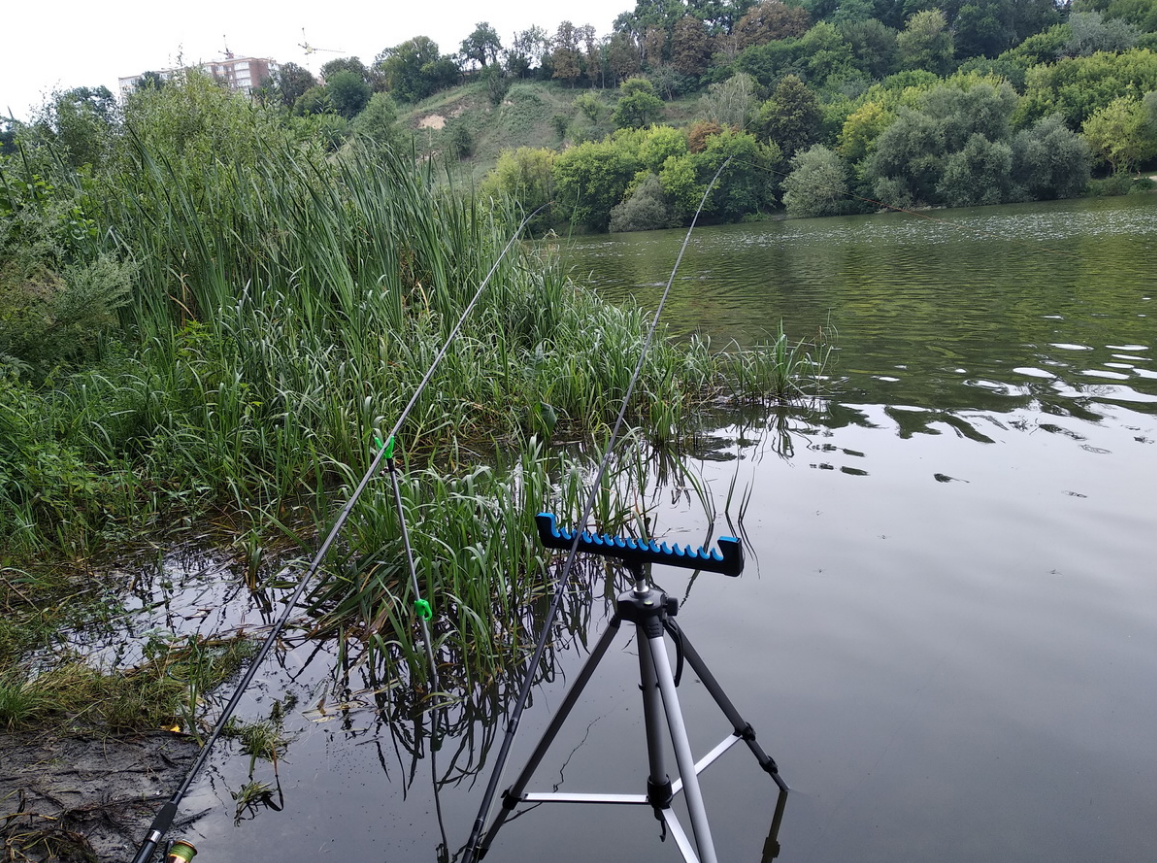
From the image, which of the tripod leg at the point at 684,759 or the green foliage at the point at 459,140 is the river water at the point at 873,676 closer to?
the tripod leg at the point at 684,759

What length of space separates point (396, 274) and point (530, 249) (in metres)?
2.29

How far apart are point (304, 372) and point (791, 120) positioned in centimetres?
5895

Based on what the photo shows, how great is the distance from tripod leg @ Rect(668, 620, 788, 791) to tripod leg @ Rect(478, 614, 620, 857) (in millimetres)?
150

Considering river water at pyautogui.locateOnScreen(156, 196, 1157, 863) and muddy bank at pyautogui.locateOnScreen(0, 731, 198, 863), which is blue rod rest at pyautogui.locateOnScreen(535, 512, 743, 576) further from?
muddy bank at pyautogui.locateOnScreen(0, 731, 198, 863)

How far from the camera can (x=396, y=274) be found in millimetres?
5797

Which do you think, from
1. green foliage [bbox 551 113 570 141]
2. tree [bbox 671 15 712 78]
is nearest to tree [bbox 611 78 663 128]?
green foliage [bbox 551 113 570 141]

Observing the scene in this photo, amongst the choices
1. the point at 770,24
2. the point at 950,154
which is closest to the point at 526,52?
the point at 770,24

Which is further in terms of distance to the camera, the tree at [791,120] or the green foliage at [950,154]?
the tree at [791,120]

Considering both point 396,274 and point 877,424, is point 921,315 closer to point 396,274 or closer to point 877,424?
point 877,424

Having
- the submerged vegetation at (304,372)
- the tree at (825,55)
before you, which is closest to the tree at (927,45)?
the tree at (825,55)

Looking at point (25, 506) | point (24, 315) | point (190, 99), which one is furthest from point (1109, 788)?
point (190, 99)

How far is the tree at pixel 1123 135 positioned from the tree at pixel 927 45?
4512 centimetres

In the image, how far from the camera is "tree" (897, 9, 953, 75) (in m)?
83.5

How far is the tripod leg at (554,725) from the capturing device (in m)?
1.69
